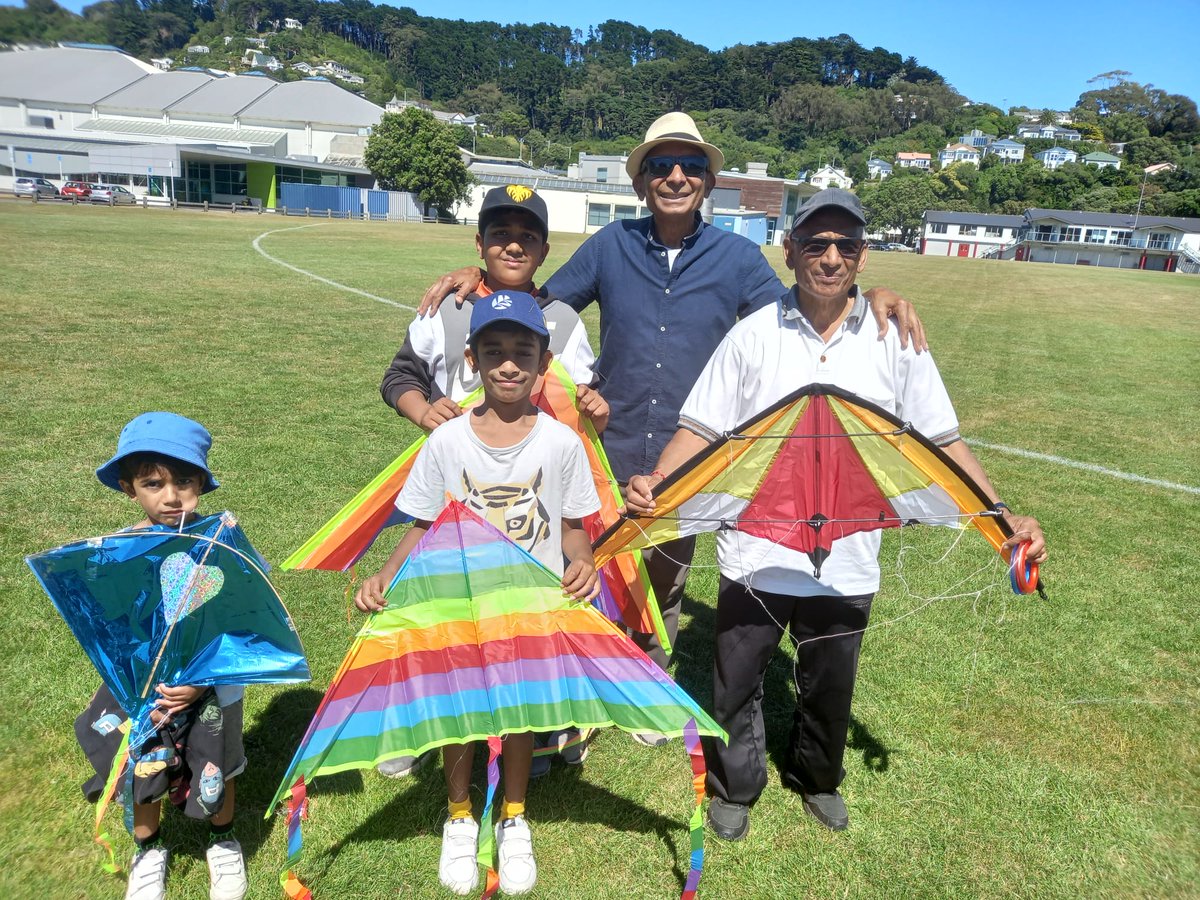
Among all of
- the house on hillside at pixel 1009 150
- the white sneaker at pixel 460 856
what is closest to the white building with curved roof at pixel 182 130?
the white sneaker at pixel 460 856

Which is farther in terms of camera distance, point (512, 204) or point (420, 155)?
point (420, 155)

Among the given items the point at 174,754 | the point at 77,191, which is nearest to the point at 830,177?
the point at 77,191

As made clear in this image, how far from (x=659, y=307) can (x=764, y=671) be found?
157 centimetres

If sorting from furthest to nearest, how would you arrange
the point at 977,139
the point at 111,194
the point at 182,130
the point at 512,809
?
1. the point at 977,139
2. the point at 182,130
3. the point at 111,194
4. the point at 512,809

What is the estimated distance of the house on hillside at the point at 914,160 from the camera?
150 metres

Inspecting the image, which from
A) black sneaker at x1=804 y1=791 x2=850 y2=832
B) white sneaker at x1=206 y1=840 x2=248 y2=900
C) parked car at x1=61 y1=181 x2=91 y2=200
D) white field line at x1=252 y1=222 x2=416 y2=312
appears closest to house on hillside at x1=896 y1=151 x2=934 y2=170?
parked car at x1=61 y1=181 x2=91 y2=200

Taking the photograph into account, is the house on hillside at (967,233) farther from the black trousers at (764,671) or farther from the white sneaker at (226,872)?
the white sneaker at (226,872)

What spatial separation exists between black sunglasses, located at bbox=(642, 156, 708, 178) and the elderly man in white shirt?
0.68 metres

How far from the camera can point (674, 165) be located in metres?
3.37

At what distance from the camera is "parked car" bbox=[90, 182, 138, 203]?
4700cm

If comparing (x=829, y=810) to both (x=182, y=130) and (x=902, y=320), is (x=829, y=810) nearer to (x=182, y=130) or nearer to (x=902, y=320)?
(x=902, y=320)

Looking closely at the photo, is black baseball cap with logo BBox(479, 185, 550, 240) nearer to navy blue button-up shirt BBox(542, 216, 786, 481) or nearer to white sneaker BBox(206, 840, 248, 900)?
navy blue button-up shirt BBox(542, 216, 786, 481)

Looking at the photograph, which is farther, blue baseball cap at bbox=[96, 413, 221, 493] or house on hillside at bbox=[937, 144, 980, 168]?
house on hillside at bbox=[937, 144, 980, 168]

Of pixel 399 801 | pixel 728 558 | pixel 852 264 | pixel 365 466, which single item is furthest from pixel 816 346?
pixel 365 466
